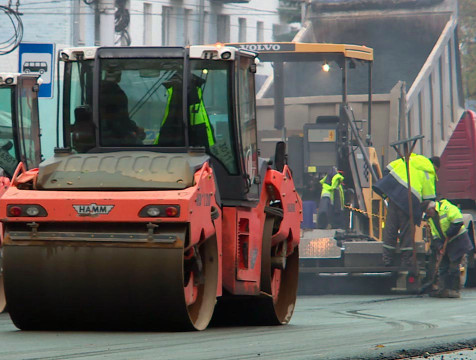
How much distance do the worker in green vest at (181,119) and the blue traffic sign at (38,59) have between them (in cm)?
594

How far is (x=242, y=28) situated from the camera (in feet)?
147

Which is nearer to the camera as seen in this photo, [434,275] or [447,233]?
[434,275]

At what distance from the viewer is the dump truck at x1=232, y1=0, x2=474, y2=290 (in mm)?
14820

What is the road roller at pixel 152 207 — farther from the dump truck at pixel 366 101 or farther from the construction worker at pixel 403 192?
the construction worker at pixel 403 192

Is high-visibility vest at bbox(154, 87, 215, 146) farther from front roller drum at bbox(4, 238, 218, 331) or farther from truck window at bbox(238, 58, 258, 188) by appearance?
front roller drum at bbox(4, 238, 218, 331)

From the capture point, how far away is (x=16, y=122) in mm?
11953

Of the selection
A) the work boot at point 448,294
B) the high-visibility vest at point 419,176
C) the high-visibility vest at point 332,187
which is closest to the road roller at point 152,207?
the work boot at point 448,294

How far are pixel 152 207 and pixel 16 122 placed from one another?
14.2ft

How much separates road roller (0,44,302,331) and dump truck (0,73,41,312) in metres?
2.47

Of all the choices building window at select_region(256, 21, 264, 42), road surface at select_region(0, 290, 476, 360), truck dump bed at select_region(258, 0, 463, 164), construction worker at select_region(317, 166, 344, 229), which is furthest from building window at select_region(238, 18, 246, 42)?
road surface at select_region(0, 290, 476, 360)

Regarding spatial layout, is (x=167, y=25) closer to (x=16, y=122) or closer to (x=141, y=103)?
(x=16, y=122)

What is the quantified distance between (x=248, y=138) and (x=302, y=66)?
11703 mm

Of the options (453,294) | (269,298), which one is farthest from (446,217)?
(269,298)

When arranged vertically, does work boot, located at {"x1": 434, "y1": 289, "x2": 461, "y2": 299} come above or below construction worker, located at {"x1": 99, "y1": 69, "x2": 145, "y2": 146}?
below
